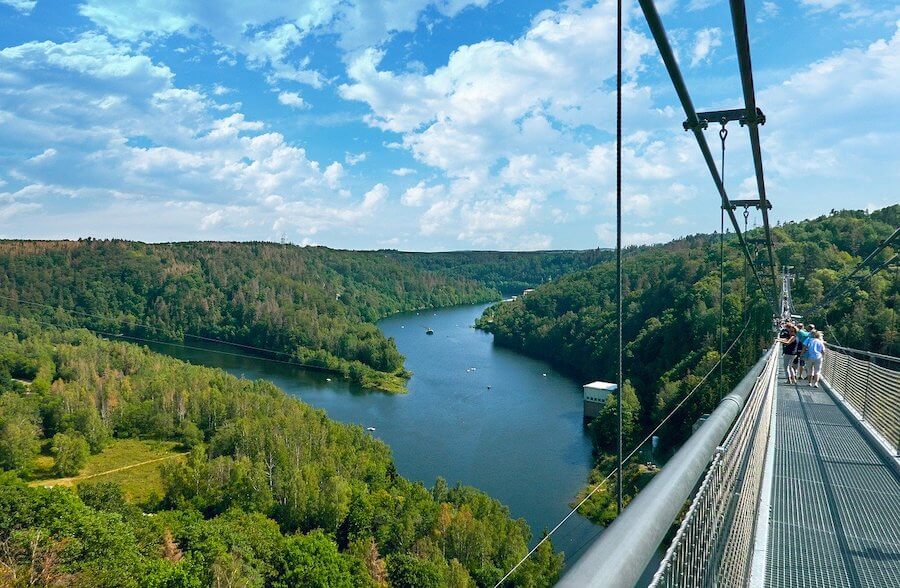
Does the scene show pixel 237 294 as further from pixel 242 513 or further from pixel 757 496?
pixel 757 496

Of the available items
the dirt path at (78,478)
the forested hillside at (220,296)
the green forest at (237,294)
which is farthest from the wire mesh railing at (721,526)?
the forested hillside at (220,296)

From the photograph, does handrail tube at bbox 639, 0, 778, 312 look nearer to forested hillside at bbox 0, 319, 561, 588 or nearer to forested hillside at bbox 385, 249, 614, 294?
forested hillside at bbox 0, 319, 561, 588

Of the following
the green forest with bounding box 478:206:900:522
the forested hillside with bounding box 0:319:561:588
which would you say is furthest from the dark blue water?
the forested hillside with bounding box 0:319:561:588

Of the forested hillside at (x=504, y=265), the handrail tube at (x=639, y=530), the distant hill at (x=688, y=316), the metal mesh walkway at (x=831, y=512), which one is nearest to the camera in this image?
the handrail tube at (x=639, y=530)

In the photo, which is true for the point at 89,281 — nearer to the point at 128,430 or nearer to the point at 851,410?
the point at 128,430

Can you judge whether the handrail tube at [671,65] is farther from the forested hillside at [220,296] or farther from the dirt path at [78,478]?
the forested hillside at [220,296]

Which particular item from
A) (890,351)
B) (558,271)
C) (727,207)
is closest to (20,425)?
(727,207)

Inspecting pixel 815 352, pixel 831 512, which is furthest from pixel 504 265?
pixel 831 512
